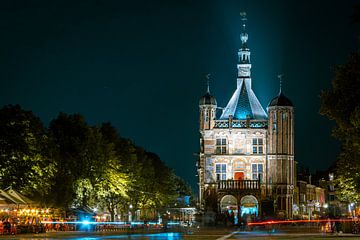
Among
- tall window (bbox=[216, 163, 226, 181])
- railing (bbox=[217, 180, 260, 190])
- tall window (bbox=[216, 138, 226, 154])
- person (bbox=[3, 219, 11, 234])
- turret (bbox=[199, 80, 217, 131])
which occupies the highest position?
turret (bbox=[199, 80, 217, 131])

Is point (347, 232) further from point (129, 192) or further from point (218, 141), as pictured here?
point (218, 141)

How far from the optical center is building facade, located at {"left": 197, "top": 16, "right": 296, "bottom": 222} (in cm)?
10431

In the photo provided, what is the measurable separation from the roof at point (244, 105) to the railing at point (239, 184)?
368 inches

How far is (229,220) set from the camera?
88000 millimetres

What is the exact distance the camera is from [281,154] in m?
105

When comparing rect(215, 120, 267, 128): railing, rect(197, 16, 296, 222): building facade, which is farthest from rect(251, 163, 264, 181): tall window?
rect(215, 120, 267, 128): railing

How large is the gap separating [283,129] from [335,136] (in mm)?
57901

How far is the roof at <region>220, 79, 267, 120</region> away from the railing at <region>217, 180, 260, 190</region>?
30.6 ft

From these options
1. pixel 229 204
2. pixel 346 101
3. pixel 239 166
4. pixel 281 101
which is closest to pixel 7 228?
pixel 346 101

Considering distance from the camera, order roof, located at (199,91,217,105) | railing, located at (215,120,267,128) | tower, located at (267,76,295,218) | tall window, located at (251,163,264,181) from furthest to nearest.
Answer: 1. roof, located at (199,91,217,105)
2. railing, located at (215,120,267,128)
3. tall window, located at (251,163,264,181)
4. tower, located at (267,76,295,218)

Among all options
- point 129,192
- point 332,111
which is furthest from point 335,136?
point 129,192

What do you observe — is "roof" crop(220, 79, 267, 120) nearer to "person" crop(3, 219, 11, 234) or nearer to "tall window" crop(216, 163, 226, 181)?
"tall window" crop(216, 163, 226, 181)

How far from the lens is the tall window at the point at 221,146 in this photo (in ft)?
352

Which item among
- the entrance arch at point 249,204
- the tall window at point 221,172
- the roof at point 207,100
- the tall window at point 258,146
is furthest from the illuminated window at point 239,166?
the roof at point 207,100
